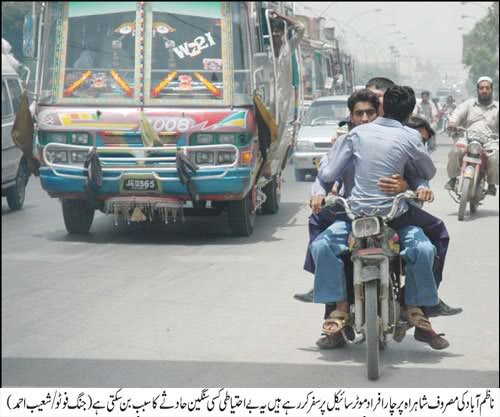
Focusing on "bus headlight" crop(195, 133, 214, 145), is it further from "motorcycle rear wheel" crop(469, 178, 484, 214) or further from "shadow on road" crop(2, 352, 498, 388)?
"shadow on road" crop(2, 352, 498, 388)

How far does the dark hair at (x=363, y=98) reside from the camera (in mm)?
5066

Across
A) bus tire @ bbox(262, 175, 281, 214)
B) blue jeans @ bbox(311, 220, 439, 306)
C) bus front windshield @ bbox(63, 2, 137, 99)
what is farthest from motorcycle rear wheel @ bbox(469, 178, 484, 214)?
blue jeans @ bbox(311, 220, 439, 306)

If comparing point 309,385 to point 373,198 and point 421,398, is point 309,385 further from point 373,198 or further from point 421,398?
point 421,398

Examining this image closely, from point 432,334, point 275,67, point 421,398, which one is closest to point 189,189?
point 275,67

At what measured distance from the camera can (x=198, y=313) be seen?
267 inches

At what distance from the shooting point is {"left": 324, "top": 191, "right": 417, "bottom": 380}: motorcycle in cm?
518

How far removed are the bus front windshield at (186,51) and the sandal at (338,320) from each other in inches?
144

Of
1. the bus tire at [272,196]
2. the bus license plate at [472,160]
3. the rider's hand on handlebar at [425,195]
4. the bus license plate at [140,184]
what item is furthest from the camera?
the bus license plate at [472,160]

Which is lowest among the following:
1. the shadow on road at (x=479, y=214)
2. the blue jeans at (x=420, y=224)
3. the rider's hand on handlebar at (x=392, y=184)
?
the shadow on road at (x=479, y=214)

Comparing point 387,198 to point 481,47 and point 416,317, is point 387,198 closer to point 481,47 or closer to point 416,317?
point 416,317

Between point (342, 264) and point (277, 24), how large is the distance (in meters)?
2.73

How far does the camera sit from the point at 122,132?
10.0 meters

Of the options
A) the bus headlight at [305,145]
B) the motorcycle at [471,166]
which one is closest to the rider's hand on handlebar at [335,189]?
the bus headlight at [305,145]

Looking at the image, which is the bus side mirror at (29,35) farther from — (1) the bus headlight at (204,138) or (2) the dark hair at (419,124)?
(2) the dark hair at (419,124)
